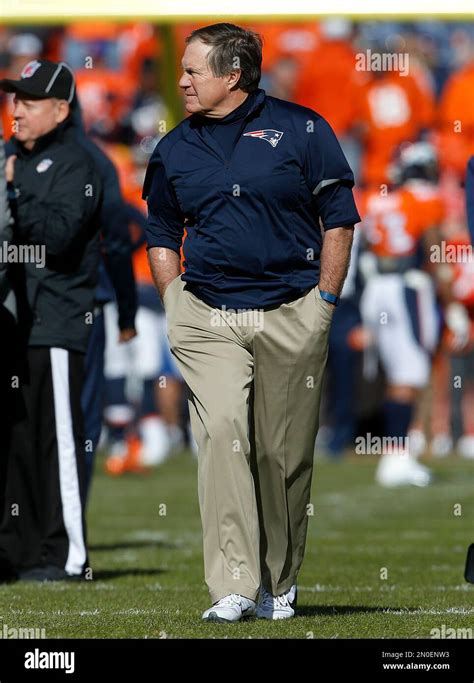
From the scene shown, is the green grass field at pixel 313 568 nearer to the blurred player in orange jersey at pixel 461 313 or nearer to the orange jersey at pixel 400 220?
the blurred player in orange jersey at pixel 461 313

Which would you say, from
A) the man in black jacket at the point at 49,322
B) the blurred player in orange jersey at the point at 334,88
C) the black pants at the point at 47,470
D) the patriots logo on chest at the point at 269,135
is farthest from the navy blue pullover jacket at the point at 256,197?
the blurred player in orange jersey at the point at 334,88

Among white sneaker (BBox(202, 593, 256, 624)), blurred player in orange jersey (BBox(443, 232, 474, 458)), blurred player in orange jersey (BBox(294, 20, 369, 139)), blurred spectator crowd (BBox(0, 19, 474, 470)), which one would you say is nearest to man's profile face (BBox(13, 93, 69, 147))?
white sneaker (BBox(202, 593, 256, 624))

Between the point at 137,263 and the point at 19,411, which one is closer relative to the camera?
the point at 19,411

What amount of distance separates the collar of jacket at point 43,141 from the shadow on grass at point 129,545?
254 centimetres

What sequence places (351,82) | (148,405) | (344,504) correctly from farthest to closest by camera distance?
(351,82) < (148,405) < (344,504)

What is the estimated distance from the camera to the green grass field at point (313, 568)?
6309mm

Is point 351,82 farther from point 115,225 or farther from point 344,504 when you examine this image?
point 115,225

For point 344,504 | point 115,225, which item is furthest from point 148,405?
point 115,225

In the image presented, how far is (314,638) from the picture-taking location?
579cm

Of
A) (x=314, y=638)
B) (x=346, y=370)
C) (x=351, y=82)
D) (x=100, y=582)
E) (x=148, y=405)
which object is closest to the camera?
(x=314, y=638)

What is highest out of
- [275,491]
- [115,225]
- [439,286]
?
[115,225]

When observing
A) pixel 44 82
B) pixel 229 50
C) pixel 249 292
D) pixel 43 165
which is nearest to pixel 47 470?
pixel 43 165

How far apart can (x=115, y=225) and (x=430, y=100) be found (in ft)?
35.2

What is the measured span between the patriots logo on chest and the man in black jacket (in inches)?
69.9
